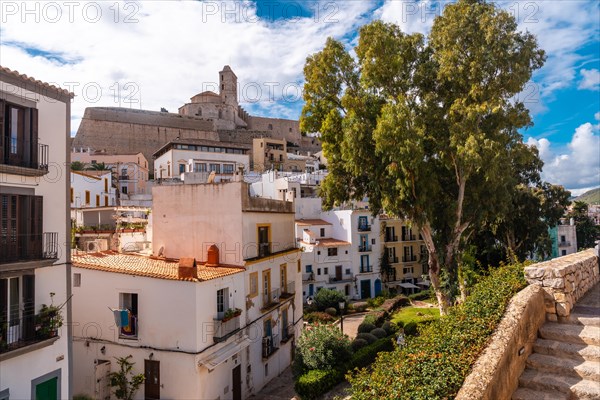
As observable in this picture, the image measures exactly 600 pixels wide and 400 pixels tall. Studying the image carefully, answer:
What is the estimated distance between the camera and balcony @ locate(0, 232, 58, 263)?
9602 millimetres

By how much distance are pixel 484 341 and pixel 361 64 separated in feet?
46.1

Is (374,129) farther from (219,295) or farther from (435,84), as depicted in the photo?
(219,295)

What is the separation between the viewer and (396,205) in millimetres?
16281

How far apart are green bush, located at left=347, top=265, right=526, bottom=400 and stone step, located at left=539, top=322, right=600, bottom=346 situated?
2.73ft

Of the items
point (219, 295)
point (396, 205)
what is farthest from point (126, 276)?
point (396, 205)

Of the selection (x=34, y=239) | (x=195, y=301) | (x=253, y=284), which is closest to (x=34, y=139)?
(x=34, y=239)

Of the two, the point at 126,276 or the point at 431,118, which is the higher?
the point at 431,118

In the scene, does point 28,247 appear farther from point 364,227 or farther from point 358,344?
point 364,227

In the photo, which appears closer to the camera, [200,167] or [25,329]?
[25,329]

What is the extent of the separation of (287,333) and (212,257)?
6874 mm

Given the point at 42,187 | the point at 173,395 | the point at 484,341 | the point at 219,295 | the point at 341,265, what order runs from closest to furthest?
the point at 484,341, the point at 42,187, the point at 173,395, the point at 219,295, the point at 341,265

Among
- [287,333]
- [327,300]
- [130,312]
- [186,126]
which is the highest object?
[186,126]

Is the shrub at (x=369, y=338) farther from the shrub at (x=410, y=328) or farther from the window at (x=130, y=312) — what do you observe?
the window at (x=130, y=312)

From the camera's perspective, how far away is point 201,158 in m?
55.8
